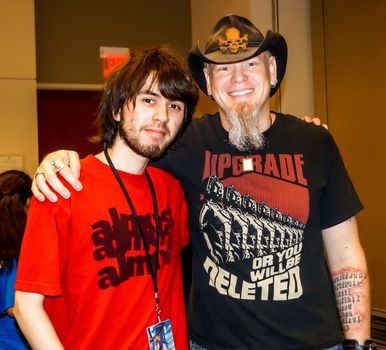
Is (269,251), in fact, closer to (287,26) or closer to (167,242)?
(167,242)

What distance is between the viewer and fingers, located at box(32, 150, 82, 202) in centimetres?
142

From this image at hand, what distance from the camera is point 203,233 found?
174 cm

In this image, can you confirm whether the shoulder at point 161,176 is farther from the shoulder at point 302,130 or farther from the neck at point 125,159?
the shoulder at point 302,130

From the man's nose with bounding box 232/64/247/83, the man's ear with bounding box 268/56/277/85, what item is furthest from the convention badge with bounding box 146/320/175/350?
the man's ear with bounding box 268/56/277/85

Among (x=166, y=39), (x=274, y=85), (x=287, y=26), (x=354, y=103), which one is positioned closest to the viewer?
(x=274, y=85)

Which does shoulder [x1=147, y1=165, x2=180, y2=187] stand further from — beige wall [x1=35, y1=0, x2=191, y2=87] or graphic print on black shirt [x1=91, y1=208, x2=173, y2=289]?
beige wall [x1=35, y1=0, x2=191, y2=87]

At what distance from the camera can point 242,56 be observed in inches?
69.3

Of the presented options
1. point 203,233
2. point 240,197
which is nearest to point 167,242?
point 203,233

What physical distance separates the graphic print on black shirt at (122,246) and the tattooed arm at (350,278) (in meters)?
0.58

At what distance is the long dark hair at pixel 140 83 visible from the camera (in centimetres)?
165

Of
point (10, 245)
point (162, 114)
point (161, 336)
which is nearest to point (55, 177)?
point (162, 114)

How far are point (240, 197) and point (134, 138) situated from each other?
0.39 m

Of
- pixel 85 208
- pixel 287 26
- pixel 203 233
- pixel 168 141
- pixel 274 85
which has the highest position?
pixel 287 26

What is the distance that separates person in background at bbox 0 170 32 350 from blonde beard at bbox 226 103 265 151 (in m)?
1.23
